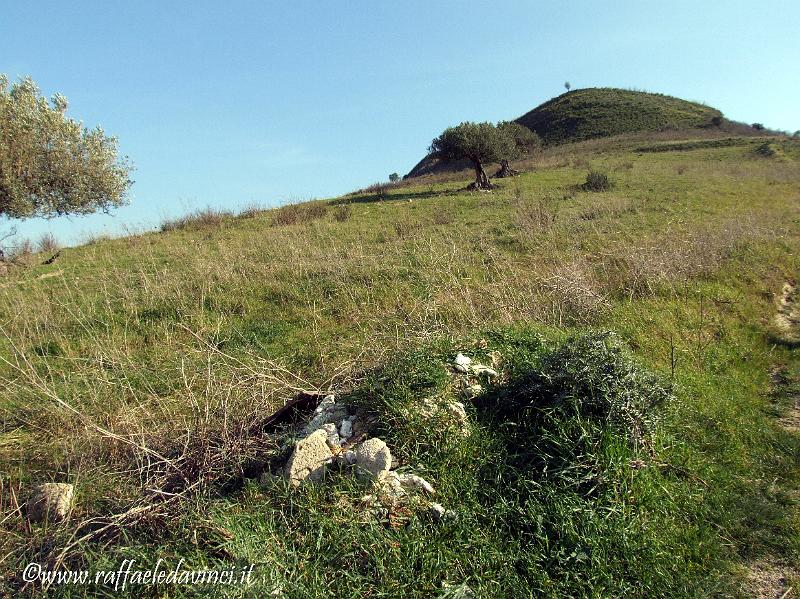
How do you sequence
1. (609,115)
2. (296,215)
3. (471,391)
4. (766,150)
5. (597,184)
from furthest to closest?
(609,115) → (766,150) → (597,184) → (296,215) → (471,391)

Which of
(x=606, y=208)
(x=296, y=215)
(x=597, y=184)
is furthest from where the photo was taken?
(x=597, y=184)

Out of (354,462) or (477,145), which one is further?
(477,145)

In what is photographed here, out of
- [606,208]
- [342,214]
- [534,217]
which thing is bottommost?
[606,208]

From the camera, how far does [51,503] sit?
11.4 feet

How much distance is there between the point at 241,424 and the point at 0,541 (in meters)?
1.67

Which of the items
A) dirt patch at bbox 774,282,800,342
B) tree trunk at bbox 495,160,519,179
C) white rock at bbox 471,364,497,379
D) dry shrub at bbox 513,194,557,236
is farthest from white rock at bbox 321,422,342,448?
tree trunk at bbox 495,160,519,179

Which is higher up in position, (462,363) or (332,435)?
(462,363)

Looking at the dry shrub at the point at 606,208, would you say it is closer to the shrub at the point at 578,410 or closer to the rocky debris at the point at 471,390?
the shrub at the point at 578,410

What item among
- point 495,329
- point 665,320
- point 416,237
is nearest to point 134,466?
point 495,329

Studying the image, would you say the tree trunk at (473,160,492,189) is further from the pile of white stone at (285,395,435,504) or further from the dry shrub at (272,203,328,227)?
the pile of white stone at (285,395,435,504)

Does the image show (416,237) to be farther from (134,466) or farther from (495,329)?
(134,466)

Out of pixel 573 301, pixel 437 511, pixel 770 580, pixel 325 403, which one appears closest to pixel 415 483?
pixel 437 511

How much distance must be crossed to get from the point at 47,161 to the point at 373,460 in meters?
19.0

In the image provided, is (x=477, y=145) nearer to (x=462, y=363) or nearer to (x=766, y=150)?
(x=766, y=150)
